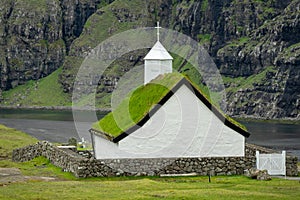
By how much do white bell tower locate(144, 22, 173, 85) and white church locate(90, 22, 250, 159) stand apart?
5.14 meters

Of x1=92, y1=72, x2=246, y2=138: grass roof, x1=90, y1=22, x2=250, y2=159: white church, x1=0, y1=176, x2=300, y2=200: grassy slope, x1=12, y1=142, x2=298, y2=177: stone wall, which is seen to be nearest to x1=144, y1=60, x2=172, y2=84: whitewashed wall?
x1=92, y1=72, x2=246, y2=138: grass roof

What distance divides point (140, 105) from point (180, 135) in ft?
11.9

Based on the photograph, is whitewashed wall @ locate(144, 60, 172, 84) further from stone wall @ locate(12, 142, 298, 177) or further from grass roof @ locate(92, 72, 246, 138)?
stone wall @ locate(12, 142, 298, 177)

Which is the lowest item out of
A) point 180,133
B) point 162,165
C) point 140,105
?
point 162,165

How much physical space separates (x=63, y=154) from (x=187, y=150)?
8704 millimetres

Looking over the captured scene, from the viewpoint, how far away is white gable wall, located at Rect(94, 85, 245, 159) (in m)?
44.2

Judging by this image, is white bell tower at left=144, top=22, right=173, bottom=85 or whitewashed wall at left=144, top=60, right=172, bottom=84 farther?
whitewashed wall at left=144, top=60, right=172, bottom=84

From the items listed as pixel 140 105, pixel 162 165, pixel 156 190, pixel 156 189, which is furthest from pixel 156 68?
pixel 156 190

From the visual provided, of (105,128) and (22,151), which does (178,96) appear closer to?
(105,128)

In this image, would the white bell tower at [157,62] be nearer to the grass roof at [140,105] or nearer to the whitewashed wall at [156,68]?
the whitewashed wall at [156,68]

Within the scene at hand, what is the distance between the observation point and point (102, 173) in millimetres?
43844

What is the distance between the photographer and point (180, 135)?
4475 cm

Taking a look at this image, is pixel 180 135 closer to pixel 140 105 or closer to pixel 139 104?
pixel 140 105

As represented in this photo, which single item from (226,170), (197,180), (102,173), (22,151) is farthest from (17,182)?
(22,151)
